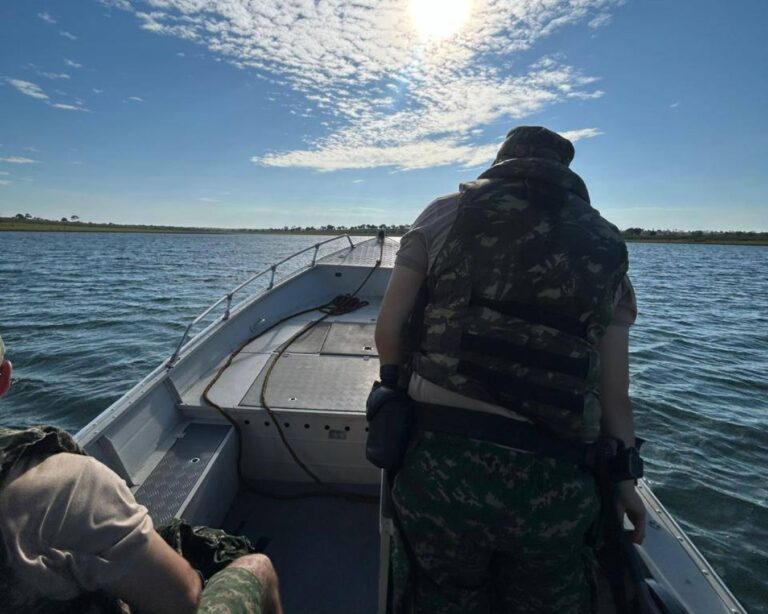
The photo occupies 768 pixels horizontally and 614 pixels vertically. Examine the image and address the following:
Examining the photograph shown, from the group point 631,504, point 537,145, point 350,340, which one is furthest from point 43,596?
point 350,340

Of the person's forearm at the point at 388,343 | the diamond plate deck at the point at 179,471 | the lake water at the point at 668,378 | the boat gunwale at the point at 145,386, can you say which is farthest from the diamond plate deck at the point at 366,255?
the person's forearm at the point at 388,343

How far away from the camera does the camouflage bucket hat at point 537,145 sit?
1684 millimetres

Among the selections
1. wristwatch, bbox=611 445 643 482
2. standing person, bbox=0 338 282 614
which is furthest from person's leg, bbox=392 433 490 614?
standing person, bbox=0 338 282 614

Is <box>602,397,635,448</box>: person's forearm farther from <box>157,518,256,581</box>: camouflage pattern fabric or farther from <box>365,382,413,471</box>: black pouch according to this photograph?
<box>157,518,256,581</box>: camouflage pattern fabric

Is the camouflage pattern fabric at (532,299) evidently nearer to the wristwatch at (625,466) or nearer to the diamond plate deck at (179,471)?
the wristwatch at (625,466)

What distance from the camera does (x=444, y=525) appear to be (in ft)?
4.95

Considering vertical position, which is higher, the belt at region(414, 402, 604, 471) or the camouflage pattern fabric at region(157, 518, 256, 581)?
the belt at region(414, 402, 604, 471)

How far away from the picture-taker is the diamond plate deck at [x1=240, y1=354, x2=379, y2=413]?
11.5 ft

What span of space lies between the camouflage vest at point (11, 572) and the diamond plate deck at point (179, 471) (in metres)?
1.50

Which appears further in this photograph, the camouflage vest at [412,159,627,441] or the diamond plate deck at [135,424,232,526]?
the diamond plate deck at [135,424,232,526]

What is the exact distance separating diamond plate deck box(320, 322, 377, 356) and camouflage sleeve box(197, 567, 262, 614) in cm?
313

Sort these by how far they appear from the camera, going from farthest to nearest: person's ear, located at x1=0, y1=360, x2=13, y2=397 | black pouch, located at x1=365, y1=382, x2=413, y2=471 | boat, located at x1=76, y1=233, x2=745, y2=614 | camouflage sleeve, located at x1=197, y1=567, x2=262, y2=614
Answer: boat, located at x1=76, y1=233, x2=745, y2=614 → black pouch, located at x1=365, y1=382, x2=413, y2=471 → camouflage sleeve, located at x1=197, y1=567, x2=262, y2=614 → person's ear, located at x1=0, y1=360, x2=13, y2=397

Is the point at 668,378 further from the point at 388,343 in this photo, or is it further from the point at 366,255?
the point at 388,343

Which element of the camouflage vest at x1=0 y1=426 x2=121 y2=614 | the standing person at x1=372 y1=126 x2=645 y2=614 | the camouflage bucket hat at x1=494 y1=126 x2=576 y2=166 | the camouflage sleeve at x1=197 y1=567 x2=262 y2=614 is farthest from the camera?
the camouflage bucket hat at x1=494 y1=126 x2=576 y2=166
